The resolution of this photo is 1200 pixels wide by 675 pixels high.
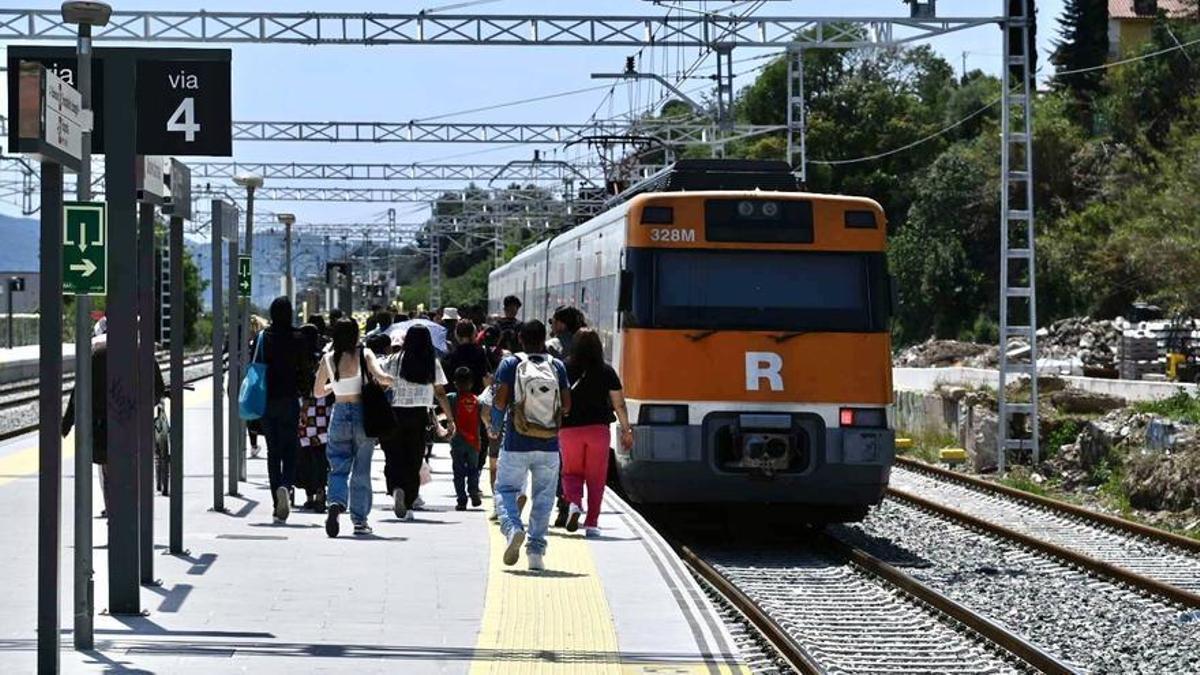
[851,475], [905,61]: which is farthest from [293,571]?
[905,61]

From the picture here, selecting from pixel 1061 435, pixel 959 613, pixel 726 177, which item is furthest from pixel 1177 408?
pixel 959 613

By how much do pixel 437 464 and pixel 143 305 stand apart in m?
13.7

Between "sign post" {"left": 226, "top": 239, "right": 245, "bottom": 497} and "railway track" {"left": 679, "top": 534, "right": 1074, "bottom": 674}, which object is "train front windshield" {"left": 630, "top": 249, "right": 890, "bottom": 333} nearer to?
"railway track" {"left": 679, "top": 534, "right": 1074, "bottom": 674}

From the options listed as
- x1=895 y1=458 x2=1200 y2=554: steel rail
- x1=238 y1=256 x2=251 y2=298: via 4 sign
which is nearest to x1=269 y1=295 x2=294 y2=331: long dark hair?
x1=238 y1=256 x2=251 y2=298: via 4 sign

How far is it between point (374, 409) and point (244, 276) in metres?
7.35

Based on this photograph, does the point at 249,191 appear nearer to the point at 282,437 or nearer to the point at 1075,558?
the point at 282,437

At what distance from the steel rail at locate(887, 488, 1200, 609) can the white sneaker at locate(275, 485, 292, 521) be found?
21.4 feet

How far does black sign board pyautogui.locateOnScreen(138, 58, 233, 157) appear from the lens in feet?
40.3

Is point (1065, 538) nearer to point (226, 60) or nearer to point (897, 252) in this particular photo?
point (226, 60)

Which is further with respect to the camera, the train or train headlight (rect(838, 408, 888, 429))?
train headlight (rect(838, 408, 888, 429))

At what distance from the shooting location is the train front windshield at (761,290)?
18562 millimetres

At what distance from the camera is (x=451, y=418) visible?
1723 centimetres

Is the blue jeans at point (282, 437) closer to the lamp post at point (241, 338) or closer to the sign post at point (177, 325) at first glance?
the lamp post at point (241, 338)

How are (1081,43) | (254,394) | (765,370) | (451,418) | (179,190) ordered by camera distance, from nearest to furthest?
(179,190) < (254,394) < (451,418) < (765,370) < (1081,43)
